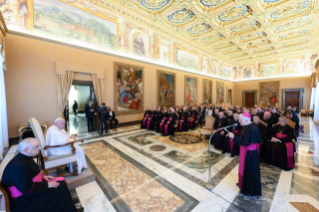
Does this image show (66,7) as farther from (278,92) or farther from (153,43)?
(278,92)

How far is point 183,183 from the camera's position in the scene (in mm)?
3125

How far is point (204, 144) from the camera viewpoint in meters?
5.70

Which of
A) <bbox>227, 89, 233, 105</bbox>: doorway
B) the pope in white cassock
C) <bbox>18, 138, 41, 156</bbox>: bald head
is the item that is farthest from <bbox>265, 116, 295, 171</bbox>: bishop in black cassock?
<bbox>227, 89, 233, 105</bbox>: doorway

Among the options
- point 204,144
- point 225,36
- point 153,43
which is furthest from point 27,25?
Answer: point 225,36

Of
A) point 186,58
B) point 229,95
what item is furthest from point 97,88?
point 229,95

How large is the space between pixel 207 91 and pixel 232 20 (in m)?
8.14

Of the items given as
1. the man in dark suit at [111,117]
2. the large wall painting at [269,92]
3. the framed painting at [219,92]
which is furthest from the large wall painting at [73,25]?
the large wall painting at [269,92]

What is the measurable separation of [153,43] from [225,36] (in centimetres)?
622

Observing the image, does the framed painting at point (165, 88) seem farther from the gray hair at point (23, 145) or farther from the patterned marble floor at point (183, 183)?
the gray hair at point (23, 145)

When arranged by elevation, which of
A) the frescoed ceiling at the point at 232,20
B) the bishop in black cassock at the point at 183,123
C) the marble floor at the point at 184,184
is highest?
the frescoed ceiling at the point at 232,20

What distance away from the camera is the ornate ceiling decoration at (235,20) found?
7677 millimetres

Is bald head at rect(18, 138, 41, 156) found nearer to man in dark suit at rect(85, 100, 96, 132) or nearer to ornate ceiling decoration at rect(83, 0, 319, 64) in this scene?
man in dark suit at rect(85, 100, 96, 132)

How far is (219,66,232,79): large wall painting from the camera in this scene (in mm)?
18442

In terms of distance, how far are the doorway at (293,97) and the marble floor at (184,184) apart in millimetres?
15165
